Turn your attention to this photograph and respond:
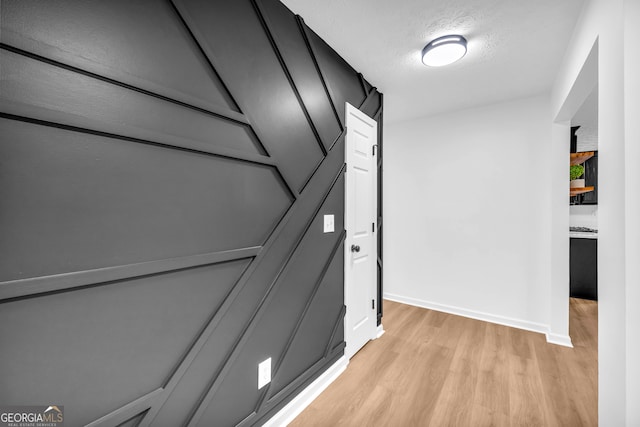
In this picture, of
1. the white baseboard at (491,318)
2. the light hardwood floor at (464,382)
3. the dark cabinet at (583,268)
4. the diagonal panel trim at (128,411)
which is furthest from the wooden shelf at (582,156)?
the diagonal panel trim at (128,411)

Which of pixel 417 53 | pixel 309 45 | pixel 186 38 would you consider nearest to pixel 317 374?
pixel 186 38

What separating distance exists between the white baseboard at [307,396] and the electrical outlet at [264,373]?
25 centimetres

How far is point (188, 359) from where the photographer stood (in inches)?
43.7

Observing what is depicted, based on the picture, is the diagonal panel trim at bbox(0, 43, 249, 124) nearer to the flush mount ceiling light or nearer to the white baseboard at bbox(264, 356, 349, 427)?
the flush mount ceiling light

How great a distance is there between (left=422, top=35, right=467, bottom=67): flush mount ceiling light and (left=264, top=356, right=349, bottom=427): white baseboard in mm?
2474

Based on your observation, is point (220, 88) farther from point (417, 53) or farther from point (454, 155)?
point (454, 155)

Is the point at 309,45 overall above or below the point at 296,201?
above

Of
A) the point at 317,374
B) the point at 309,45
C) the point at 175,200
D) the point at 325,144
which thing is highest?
the point at 309,45

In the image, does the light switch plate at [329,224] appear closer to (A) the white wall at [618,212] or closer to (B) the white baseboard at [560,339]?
(A) the white wall at [618,212]

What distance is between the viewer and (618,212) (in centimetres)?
105

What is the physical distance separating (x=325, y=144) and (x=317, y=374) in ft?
5.42

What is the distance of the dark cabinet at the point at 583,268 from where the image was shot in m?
3.88

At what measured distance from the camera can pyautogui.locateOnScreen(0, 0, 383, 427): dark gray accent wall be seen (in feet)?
2.47

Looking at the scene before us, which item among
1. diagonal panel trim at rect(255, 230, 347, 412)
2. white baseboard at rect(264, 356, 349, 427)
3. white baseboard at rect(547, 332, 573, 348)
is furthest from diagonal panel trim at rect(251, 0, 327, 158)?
white baseboard at rect(547, 332, 573, 348)
